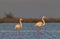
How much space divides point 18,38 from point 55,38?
1.23m

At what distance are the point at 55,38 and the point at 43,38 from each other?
446 mm

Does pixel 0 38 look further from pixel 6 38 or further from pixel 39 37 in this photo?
pixel 39 37

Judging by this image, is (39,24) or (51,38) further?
(39,24)

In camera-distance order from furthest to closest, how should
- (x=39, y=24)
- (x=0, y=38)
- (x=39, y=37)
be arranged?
(x=39, y=24), (x=39, y=37), (x=0, y=38)

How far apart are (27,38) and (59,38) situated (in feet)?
3.44

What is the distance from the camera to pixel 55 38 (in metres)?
7.98

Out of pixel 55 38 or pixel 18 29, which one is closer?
pixel 55 38

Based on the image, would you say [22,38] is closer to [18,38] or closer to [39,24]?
[18,38]

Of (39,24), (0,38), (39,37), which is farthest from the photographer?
(39,24)

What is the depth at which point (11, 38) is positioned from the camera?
783 centimetres

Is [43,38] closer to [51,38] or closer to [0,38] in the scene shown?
[51,38]

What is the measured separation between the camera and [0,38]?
766cm

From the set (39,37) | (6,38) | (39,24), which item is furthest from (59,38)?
(39,24)

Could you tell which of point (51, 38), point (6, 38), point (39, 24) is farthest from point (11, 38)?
point (39, 24)
